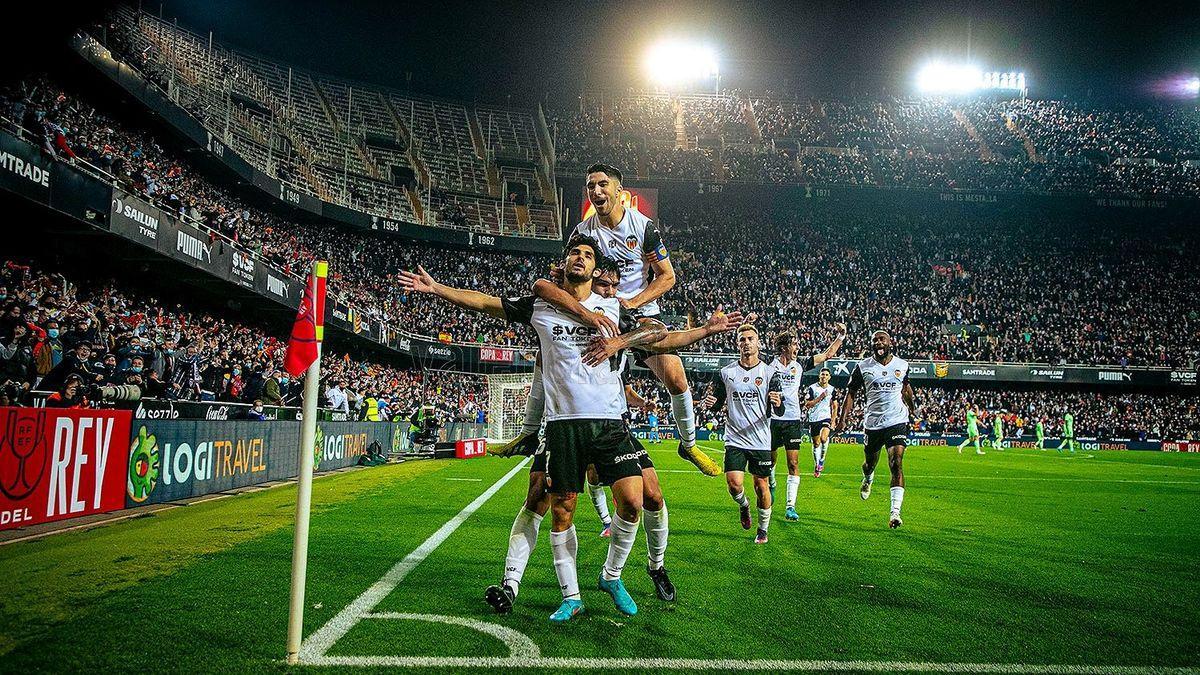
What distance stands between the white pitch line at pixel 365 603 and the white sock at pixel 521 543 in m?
1.00

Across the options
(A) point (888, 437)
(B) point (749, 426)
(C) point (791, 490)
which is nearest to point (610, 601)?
(B) point (749, 426)

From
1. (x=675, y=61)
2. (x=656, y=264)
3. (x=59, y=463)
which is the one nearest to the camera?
(x=656, y=264)

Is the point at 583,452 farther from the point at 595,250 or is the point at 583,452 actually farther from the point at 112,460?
the point at 112,460

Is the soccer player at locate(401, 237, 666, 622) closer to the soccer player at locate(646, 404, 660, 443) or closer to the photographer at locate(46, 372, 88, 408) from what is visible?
the photographer at locate(46, 372, 88, 408)

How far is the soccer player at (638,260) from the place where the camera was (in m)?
6.57

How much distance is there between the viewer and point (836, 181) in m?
56.2

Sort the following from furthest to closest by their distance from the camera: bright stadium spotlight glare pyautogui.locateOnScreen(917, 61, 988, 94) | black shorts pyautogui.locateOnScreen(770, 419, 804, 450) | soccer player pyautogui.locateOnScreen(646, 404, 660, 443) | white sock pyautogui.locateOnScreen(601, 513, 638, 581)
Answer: bright stadium spotlight glare pyautogui.locateOnScreen(917, 61, 988, 94) < soccer player pyautogui.locateOnScreen(646, 404, 660, 443) < black shorts pyautogui.locateOnScreen(770, 419, 804, 450) < white sock pyautogui.locateOnScreen(601, 513, 638, 581)

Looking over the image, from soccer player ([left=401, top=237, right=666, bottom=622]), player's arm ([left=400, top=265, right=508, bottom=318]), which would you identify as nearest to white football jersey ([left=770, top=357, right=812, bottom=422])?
soccer player ([left=401, top=237, right=666, bottom=622])


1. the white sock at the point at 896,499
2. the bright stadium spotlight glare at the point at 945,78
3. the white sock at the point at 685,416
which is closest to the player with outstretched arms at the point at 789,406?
the white sock at the point at 896,499

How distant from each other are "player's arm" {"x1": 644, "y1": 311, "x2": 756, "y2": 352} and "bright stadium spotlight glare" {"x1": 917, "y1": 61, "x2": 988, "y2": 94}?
196ft

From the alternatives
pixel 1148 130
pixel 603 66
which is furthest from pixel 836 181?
pixel 1148 130

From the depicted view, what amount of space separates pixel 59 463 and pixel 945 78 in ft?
201

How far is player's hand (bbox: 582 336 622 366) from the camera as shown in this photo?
5242 millimetres

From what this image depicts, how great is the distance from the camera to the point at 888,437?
36.6 ft
